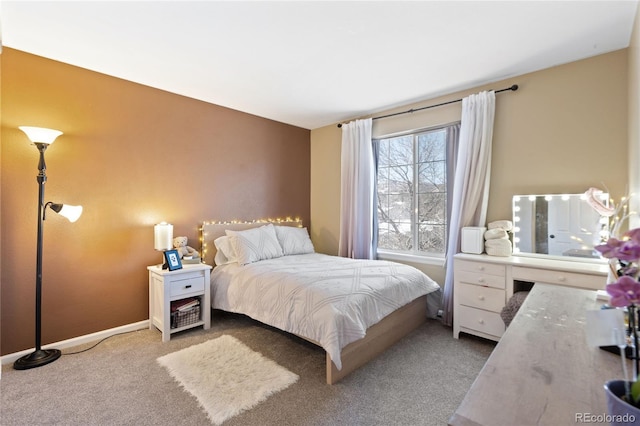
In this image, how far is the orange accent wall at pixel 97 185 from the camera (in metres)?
2.37

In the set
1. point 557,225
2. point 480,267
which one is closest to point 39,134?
point 480,267

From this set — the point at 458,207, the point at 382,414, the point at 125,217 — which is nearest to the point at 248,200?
the point at 125,217

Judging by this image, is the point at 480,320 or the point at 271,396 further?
the point at 480,320

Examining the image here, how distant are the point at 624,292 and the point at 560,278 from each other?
215 cm

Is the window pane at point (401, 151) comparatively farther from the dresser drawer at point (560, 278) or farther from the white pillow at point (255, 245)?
the white pillow at point (255, 245)

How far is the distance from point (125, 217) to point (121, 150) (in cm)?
67

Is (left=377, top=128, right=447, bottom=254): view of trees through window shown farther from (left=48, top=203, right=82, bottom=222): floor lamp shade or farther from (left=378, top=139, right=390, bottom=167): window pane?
(left=48, top=203, right=82, bottom=222): floor lamp shade

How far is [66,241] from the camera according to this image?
258cm

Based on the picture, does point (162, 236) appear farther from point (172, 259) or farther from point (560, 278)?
point (560, 278)

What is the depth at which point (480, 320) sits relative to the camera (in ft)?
8.75

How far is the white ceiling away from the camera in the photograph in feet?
6.22

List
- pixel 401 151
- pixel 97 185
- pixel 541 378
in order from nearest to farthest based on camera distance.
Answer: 1. pixel 541 378
2. pixel 97 185
3. pixel 401 151

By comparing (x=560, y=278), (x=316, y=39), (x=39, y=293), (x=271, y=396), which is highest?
(x=316, y=39)

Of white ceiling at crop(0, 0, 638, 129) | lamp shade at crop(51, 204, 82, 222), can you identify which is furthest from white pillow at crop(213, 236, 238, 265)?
white ceiling at crop(0, 0, 638, 129)
